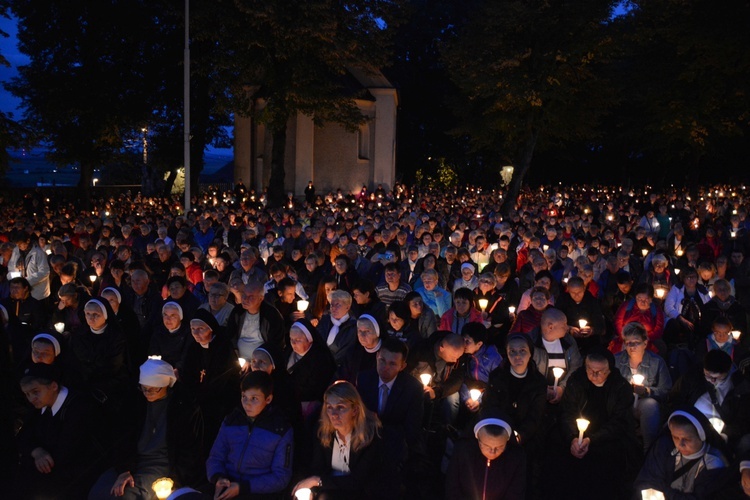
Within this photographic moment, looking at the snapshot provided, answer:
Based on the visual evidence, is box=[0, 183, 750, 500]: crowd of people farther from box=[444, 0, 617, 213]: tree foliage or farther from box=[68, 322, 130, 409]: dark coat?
box=[444, 0, 617, 213]: tree foliage

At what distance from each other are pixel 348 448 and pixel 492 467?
3.10 ft

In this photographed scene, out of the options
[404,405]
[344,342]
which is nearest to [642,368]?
[404,405]

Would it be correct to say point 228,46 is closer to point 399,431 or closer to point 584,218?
point 584,218

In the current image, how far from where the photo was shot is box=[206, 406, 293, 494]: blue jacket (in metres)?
4.40

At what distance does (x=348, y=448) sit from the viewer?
14.2 ft

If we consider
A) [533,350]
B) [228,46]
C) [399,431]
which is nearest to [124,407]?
[399,431]

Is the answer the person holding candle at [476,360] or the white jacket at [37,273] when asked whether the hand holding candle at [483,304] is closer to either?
the person holding candle at [476,360]

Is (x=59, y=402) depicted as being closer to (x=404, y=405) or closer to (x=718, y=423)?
(x=404, y=405)

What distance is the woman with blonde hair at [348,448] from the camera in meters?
4.27

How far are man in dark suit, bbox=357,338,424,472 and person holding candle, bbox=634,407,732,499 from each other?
65.3 inches

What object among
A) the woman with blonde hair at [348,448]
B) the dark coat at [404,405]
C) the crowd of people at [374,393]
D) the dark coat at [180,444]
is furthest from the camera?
the dark coat at [404,405]

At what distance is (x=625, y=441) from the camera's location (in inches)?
207

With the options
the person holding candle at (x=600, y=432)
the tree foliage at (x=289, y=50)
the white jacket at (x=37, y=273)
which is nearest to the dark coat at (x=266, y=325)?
the person holding candle at (x=600, y=432)

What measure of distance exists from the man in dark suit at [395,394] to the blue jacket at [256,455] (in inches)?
35.7
